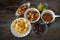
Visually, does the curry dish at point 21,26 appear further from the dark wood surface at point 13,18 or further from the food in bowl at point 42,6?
the food in bowl at point 42,6

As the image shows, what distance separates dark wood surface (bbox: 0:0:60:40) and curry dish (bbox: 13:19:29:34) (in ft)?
0.16

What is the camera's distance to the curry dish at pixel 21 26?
1.15 m

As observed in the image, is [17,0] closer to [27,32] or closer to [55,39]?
[27,32]

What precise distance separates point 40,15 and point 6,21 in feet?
0.86

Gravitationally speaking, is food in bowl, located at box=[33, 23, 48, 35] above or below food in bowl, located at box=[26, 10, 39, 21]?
below

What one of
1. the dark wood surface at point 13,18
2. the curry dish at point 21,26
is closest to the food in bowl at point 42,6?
the dark wood surface at point 13,18

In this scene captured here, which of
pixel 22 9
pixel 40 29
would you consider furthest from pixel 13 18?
pixel 40 29

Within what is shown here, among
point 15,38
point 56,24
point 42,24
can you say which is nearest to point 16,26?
point 15,38

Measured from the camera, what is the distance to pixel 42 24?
3.87ft

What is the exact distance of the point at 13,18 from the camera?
1.22 m

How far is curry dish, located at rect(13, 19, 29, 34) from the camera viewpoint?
45.4 inches

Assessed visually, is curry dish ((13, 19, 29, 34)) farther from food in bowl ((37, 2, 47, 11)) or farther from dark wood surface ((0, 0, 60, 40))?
food in bowl ((37, 2, 47, 11))

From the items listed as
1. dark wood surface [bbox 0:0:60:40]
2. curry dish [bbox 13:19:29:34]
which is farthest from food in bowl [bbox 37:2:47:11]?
curry dish [bbox 13:19:29:34]

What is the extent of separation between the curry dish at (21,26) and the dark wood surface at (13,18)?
0.05 meters
